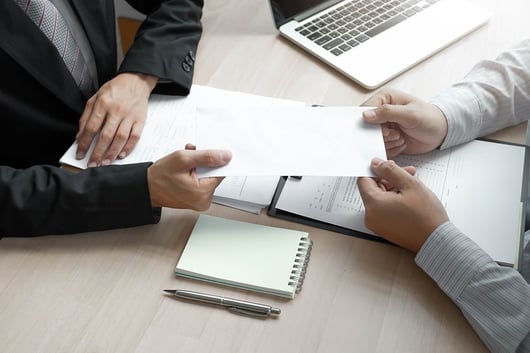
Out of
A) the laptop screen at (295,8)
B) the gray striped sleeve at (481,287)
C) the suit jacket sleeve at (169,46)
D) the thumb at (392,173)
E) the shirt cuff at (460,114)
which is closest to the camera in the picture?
the gray striped sleeve at (481,287)

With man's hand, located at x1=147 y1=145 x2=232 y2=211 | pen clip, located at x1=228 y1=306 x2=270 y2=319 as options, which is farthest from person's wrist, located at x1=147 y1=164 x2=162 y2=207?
pen clip, located at x1=228 y1=306 x2=270 y2=319

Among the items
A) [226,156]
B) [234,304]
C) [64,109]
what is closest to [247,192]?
[226,156]

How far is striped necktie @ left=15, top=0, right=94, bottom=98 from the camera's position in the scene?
41.6 inches

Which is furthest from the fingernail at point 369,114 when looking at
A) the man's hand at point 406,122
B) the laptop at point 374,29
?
the laptop at point 374,29

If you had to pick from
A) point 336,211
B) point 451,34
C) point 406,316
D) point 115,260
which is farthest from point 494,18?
point 115,260

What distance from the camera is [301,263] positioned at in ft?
2.70

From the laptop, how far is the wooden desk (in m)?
0.46

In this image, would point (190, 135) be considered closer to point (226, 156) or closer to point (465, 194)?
point (226, 156)

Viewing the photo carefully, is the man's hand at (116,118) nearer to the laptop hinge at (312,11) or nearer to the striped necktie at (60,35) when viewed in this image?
the striped necktie at (60,35)

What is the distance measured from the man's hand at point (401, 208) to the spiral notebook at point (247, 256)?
0.12 meters

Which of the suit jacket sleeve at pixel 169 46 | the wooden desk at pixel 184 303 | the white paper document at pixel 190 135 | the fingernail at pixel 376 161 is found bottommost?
the wooden desk at pixel 184 303

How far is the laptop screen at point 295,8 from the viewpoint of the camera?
1.23m

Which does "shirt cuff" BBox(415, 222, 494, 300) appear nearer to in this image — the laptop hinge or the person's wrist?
the person's wrist

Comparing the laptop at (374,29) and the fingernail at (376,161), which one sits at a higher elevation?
the fingernail at (376,161)
